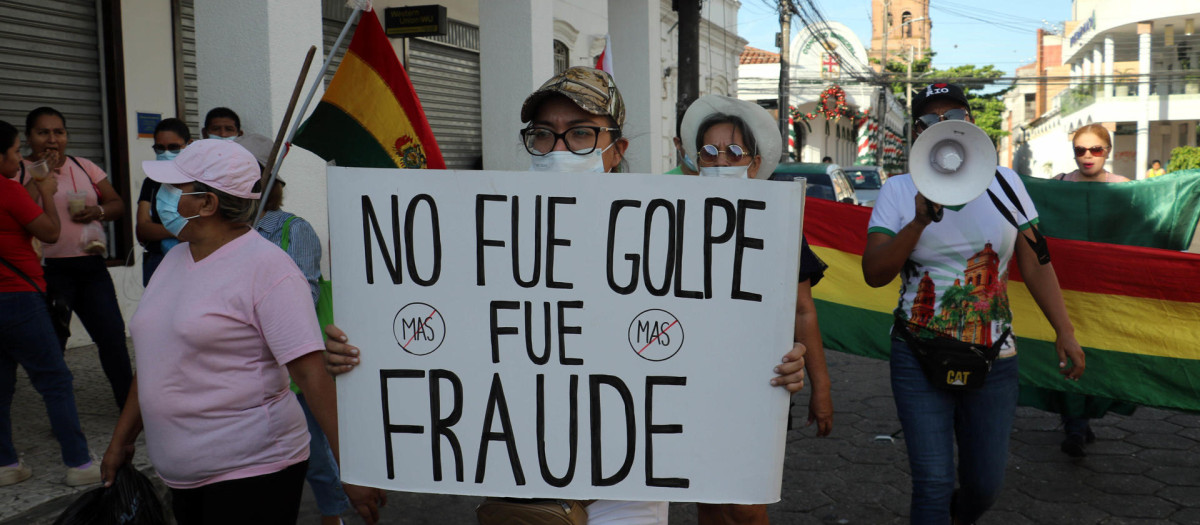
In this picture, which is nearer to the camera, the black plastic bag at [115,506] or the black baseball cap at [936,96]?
the black plastic bag at [115,506]

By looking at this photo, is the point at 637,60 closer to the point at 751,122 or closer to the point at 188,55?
the point at 188,55

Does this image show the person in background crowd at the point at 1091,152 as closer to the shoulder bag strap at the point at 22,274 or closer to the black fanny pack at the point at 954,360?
the black fanny pack at the point at 954,360

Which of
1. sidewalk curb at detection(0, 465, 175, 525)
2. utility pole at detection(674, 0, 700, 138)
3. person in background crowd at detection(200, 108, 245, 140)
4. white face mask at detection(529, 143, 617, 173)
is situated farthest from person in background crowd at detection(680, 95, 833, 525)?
utility pole at detection(674, 0, 700, 138)

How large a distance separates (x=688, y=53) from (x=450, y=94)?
3.33 meters

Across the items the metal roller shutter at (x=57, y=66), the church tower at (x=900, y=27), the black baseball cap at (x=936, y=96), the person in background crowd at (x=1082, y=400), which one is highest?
the church tower at (x=900, y=27)

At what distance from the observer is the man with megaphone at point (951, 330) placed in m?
3.24

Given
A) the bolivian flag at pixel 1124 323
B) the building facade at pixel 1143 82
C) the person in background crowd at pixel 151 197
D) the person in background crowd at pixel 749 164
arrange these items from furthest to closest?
the building facade at pixel 1143 82 < the person in background crowd at pixel 151 197 < the bolivian flag at pixel 1124 323 < the person in background crowd at pixel 749 164

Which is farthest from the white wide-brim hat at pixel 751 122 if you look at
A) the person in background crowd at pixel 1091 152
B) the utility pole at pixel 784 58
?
the utility pole at pixel 784 58

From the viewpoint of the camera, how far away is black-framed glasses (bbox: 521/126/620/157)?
8.67ft

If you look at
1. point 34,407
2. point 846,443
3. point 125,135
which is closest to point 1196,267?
point 846,443

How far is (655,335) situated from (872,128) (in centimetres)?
5219

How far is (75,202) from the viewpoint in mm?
5457

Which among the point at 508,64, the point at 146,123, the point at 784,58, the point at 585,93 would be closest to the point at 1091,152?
the point at 585,93

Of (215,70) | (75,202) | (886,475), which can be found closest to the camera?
(886,475)
